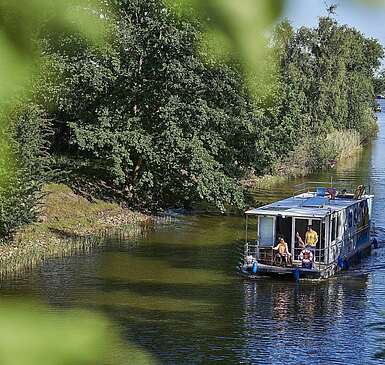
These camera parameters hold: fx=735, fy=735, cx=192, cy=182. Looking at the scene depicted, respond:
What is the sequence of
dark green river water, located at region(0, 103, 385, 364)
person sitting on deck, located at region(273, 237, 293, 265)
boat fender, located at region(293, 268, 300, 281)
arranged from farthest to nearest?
1. person sitting on deck, located at region(273, 237, 293, 265)
2. boat fender, located at region(293, 268, 300, 281)
3. dark green river water, located at region(0, 103, 385, 364)

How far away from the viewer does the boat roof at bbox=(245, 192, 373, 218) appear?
2531 centimetres

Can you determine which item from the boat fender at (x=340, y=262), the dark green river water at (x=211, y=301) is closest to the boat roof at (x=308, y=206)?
the boat fender at (x=340, y=262)

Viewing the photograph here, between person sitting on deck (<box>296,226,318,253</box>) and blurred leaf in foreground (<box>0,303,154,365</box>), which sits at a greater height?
blurred leaf in foreground (<box>0,303,154,365</box>)

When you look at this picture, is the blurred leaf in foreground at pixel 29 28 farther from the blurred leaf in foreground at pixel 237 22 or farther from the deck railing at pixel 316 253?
the deck railing at pixel 316 253

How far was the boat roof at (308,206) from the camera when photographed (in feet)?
83.0

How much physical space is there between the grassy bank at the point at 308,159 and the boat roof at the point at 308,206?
1662cm

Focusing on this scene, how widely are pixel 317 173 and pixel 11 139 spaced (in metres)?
54.3

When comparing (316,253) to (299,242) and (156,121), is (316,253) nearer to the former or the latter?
(299,242)

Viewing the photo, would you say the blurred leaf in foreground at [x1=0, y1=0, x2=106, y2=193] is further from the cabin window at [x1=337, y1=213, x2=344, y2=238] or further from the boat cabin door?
the cabin window at [x1=337, y1=213, x2=344, y2=238]

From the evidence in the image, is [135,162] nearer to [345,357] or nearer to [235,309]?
[235,309]

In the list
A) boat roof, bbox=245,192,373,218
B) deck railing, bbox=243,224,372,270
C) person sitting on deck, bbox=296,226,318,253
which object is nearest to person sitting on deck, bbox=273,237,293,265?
deck railing, bbox=243,224,372,270

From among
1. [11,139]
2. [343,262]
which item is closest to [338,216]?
[343,262]

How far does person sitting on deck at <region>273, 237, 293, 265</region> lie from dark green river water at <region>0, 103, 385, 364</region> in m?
0.81

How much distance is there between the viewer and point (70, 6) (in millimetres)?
1479
